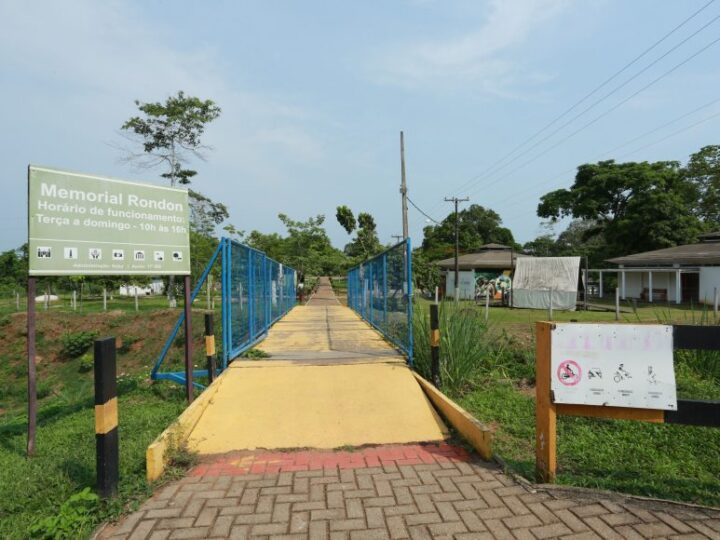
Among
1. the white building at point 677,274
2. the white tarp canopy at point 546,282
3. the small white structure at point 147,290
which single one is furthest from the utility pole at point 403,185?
the small white structure at point 147,290

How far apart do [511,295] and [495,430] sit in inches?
915

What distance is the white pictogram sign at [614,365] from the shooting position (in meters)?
3.02

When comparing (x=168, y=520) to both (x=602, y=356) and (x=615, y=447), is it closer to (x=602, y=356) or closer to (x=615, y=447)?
(x=602, y=356)

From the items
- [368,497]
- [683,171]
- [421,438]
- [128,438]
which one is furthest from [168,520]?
[683,171]

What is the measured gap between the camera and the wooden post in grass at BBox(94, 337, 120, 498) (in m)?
2.97

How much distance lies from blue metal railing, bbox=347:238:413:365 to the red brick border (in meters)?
2.46

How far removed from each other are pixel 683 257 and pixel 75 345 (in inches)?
1303

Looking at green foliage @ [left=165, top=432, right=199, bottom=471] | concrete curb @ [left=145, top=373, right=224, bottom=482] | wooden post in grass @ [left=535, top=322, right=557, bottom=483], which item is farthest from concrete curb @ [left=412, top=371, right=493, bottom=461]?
concrete curb @ [left=145, top=373, right=224, bottom=482]

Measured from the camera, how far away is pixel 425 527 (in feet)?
8.77

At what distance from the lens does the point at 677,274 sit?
28.0m

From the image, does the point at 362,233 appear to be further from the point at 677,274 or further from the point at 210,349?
the point at 210,349

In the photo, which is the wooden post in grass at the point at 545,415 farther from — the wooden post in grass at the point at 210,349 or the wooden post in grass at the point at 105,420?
the wooden post in grass at the point at 210,349

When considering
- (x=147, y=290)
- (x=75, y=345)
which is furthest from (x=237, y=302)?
(x=147, y=290)

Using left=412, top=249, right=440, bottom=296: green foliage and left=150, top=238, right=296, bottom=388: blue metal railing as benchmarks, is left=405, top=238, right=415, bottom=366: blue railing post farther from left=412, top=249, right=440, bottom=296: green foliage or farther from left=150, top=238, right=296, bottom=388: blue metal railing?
left=412, top=249, right=440, bottom=296: green foliage
